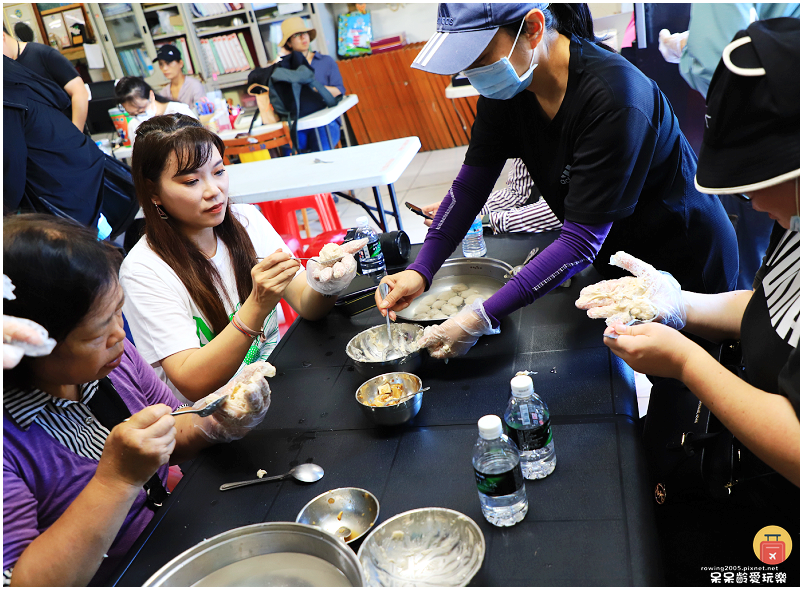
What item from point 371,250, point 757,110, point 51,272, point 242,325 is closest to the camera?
point 757,110

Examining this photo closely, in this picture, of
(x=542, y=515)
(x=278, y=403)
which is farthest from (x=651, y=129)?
(x=278, y=403)

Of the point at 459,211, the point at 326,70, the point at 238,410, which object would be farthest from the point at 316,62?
the point at 238,410

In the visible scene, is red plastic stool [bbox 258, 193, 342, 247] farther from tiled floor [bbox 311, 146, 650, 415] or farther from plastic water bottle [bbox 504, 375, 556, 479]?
plastic water bottle [bbox 504, 375, 556, 479]

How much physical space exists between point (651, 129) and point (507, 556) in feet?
3.45

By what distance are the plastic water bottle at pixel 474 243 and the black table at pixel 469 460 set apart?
0.48 m

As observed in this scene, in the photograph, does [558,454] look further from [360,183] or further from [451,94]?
[451,94]

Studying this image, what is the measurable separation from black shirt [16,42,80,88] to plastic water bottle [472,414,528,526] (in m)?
4.23

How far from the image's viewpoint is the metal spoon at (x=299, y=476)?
1.17 metres

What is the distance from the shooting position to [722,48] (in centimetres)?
238

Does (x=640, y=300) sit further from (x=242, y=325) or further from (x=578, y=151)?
(x=242, y=325)

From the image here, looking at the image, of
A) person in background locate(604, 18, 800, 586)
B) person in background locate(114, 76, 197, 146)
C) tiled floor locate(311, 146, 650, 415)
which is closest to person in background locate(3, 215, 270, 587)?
person in background locate(604, 18, 800, 586)

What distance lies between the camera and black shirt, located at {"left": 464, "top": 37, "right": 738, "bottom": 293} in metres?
1.40

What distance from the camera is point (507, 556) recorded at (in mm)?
931

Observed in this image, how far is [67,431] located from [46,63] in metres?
3.91
